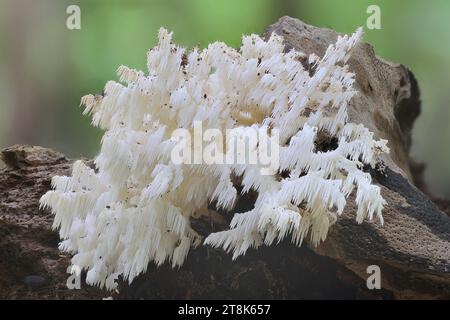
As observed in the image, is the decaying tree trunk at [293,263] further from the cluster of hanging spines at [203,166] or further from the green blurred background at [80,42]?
the green blurred background at [80,42]

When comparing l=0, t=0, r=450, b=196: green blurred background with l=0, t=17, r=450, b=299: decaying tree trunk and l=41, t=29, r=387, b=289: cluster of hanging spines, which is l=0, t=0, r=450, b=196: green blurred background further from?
l=41, t=29, r=387, b=289: cluster of hanging spines

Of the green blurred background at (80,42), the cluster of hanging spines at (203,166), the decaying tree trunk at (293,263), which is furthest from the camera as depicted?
the green blurred background at (80,42)

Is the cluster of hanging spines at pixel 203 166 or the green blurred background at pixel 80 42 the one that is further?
the green blurred background at pixel 80 42

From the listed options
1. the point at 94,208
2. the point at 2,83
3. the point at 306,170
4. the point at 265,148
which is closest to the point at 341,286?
the point at 306,170

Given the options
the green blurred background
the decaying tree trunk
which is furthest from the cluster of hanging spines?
the green blurred background

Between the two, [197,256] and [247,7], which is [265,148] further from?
[247,7]

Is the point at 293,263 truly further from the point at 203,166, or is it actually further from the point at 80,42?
the point at 80,42

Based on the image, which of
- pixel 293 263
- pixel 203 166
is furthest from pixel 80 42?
pixel 293 263

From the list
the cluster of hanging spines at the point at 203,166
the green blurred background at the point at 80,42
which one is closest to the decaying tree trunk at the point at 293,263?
the cluster of hanging spines at the point at 203,166
